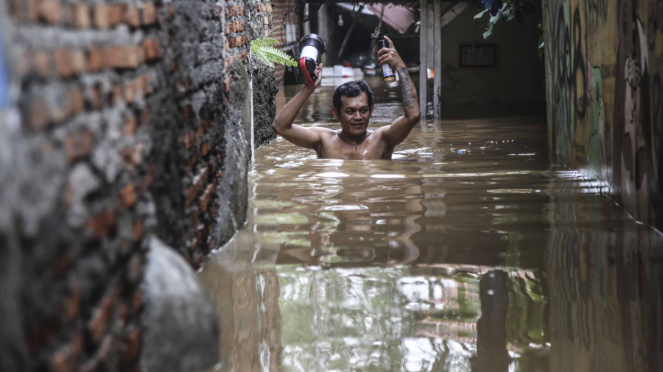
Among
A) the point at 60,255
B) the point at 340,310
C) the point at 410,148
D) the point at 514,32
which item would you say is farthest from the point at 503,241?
the point at 514,32

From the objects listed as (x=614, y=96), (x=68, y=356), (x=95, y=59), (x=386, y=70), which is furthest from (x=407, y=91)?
(x=68, y=356)

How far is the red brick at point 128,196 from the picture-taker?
6.13ft

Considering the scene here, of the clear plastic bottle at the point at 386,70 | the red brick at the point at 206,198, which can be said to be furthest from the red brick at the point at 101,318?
the clear plastic bottle at the point at 386,70

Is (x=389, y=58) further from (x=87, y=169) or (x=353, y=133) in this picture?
(x=87, y=169)

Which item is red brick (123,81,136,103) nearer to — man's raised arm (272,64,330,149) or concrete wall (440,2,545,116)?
man's raised arm (272,64,330,149)

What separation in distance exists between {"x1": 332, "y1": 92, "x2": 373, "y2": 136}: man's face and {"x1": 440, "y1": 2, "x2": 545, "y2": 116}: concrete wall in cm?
701

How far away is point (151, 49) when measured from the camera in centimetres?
226

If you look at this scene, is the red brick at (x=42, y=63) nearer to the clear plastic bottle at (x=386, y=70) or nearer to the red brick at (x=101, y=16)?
the red brick at (x=101, y=16)

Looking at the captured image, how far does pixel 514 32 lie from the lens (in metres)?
13.2

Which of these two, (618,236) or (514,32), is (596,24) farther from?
(514,32)

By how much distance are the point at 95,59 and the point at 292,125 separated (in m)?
4.55

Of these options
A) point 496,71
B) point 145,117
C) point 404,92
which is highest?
point 496,71

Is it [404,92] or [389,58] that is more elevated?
[389,58]

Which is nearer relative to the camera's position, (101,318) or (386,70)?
(101,318)
